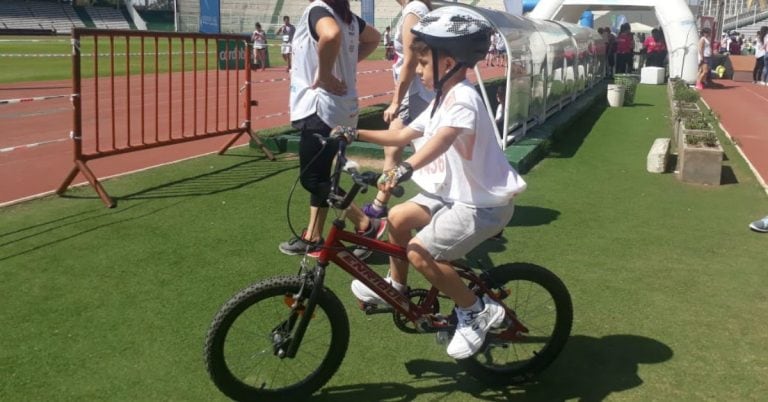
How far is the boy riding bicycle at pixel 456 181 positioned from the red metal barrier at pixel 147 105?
421 cm

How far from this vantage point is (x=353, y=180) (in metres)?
3.06

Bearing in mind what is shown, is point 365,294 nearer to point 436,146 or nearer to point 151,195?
point 436,146

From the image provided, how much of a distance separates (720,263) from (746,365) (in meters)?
1.83

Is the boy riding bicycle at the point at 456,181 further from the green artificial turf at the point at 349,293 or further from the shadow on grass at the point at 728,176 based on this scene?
the shadow on grass at the point at 728,176

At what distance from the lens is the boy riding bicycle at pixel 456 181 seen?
10.9ft

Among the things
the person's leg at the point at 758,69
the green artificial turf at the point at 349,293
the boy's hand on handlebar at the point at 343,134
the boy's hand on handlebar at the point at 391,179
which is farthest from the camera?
the person's leg at the point at 758,69

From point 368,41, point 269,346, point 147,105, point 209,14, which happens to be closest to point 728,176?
point 368,41

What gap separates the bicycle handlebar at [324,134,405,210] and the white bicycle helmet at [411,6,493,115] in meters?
0.64

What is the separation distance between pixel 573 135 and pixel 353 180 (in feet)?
32.5

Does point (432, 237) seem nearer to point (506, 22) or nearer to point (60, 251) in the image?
point (60, 251)

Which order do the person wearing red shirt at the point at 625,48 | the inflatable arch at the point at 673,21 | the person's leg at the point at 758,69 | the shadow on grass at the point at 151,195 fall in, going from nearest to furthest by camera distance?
the shadow on grass at the point at 151,195
the inflatable arch at the point at 673,21
the person's leg at the point at 758,69
the person wearing red shirt at the point at 625,48

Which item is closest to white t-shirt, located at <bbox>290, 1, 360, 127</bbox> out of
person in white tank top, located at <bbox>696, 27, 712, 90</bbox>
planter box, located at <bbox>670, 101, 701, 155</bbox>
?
planter box, located at <bbox>670, 101, 701, 155</bbox>

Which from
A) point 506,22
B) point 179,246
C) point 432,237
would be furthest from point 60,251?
point 506,22

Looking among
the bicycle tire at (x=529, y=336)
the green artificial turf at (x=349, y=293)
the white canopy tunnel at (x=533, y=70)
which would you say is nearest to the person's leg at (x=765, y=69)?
the white canopy tunnel at (x=533, y=70)
